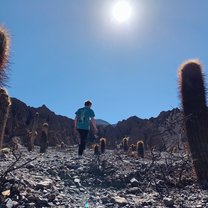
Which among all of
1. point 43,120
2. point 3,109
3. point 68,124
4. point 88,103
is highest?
point 68,124

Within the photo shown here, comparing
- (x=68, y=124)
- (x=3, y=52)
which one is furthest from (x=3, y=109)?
(x=68, y=124)

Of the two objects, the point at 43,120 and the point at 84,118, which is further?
the point at 43,120

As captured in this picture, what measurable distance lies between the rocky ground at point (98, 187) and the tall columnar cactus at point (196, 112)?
451 millimetres

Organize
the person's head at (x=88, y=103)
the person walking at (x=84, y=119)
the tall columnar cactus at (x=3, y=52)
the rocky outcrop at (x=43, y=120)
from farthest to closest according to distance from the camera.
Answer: the rocky outcrop at (x=43, y=120), the person's head at (x=88, y=103), the person walking at (x=84, y=119), the tall columnar cactus at (x=3, y=52)

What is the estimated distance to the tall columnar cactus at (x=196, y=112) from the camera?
25.2 feet

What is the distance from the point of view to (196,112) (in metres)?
8.09

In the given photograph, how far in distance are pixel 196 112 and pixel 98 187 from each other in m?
2.61

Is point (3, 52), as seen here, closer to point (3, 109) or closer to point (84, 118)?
point (3, 109)

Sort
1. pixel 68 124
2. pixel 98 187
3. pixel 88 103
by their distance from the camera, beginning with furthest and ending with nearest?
pixel 68 124 < pixel 88 103 < pixel 98 187

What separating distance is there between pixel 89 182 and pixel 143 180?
45.5 inches

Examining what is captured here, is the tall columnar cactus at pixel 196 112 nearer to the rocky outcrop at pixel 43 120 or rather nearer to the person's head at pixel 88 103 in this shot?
the person's head at pixel 88 103

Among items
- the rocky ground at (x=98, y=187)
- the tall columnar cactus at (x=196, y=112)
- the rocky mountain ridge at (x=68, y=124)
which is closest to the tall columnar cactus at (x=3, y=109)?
the rocky ground at (x=98, y=187)

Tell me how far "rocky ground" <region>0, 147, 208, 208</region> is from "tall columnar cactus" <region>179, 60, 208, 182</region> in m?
0.45

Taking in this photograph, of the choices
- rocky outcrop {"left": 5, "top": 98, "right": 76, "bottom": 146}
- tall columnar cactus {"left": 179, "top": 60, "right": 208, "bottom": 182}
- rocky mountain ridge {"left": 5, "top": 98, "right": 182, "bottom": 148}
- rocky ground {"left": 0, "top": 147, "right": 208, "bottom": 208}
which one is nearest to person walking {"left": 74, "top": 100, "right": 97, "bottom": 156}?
rocky ground {"left": 0, "top": 147, "right": 208, "bottom": 208}
